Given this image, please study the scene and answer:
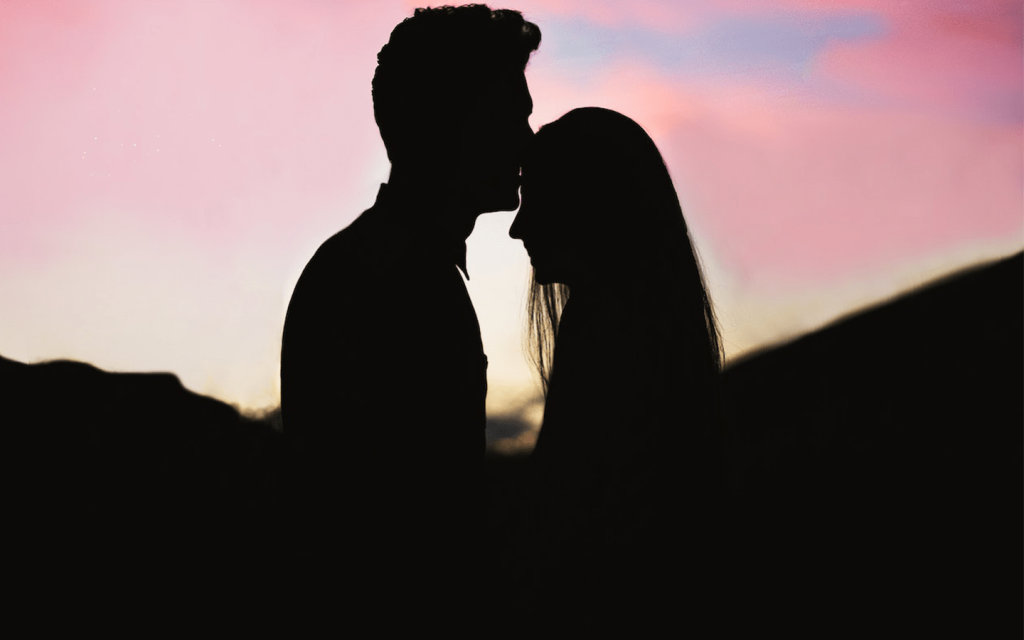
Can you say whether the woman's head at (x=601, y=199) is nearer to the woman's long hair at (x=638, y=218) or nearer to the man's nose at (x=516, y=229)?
the woman's long hair at (x=638, y=218)

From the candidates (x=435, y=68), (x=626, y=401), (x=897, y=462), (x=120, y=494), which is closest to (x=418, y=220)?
(x=435, y=68)

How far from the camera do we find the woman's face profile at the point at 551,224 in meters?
2.76

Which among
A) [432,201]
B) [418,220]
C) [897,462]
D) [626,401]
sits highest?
[432,201]

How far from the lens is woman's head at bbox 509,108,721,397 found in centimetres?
265

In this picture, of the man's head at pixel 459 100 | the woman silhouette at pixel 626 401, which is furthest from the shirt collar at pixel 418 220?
the woman silhouette at pixel 626 401

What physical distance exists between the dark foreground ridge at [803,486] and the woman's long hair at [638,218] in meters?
0.67

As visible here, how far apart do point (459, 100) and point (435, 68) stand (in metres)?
0.18

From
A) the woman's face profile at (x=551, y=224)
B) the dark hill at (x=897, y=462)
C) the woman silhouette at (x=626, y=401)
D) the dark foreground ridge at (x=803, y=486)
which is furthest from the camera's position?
the dark hill at (x=897, y=462)

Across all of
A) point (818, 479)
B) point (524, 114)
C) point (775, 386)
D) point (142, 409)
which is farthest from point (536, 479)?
point (142, 409)

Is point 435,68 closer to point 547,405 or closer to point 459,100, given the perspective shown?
point 459,100

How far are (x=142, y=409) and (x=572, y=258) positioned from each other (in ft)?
105

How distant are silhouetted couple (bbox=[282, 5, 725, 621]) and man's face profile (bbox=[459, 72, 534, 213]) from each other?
14.0 inches

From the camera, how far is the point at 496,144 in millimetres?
3404

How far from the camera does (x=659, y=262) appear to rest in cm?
267
